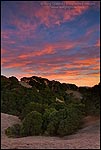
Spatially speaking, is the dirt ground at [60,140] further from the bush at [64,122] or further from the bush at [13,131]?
the bush at [64,122]

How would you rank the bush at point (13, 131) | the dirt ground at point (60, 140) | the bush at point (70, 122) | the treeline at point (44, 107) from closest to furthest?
1. the dirt ground at point (60, 140)
2. the bush at point (13, 131)
3. the bush at point (70, 122)
4. the treeline at point (44, 107)

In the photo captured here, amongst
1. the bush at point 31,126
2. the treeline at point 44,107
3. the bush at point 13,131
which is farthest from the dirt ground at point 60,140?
the bush at point 31,126

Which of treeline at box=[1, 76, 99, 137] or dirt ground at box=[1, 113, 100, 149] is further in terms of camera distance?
treeline at box=[1, 76, 99, 137]

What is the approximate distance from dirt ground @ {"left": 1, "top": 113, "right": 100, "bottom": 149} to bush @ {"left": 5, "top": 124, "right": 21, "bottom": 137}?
1.01ft

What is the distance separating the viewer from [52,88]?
97.2ft

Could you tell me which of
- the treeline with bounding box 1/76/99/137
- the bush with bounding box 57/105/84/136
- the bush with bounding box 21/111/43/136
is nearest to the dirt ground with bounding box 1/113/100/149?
the bush with bounding box 57/105/84/136

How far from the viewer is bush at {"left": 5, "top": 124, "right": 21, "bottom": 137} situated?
18453 millimetres

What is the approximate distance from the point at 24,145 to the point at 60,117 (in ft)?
22.5

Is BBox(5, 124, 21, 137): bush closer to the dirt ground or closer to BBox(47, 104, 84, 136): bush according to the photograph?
the dirt ground

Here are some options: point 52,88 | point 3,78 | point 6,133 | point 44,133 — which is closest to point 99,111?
Result: point 44,133

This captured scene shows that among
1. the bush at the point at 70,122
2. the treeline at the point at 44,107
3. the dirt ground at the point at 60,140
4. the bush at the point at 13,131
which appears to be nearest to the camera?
the dirt ground at the point at 60,140

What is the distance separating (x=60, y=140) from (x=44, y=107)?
7.23m

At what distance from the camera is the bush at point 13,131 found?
18453 millimetres

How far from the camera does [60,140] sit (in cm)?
1616
